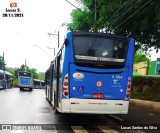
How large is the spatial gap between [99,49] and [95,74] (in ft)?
3.08

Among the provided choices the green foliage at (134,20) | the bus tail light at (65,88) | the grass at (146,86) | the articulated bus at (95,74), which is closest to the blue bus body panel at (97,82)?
the articulated bus at (95,74)

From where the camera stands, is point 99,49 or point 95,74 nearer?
point 95,74

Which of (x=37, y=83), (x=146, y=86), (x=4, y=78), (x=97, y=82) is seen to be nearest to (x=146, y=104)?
(x=146, y=86)

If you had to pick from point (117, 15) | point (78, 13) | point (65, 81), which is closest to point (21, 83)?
point (78, 13)

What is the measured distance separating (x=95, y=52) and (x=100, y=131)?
9.71ft

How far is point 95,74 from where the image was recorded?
472 inches

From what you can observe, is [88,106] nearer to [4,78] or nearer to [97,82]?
[97,82]

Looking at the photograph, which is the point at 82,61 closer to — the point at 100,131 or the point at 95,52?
the point at 95,52

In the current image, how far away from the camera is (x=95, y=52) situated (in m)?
12.1

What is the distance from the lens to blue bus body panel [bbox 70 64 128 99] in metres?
11.9

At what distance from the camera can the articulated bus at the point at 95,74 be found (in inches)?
465

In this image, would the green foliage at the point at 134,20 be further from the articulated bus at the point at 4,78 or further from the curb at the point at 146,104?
the articulated bus at the point at 4,78

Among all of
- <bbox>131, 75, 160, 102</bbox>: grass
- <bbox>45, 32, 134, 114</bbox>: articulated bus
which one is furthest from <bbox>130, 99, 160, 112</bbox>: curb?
<bbox>45, 32, 134, 114</bbox>: articulated bus

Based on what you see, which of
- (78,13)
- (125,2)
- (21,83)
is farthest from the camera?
(21,83)
